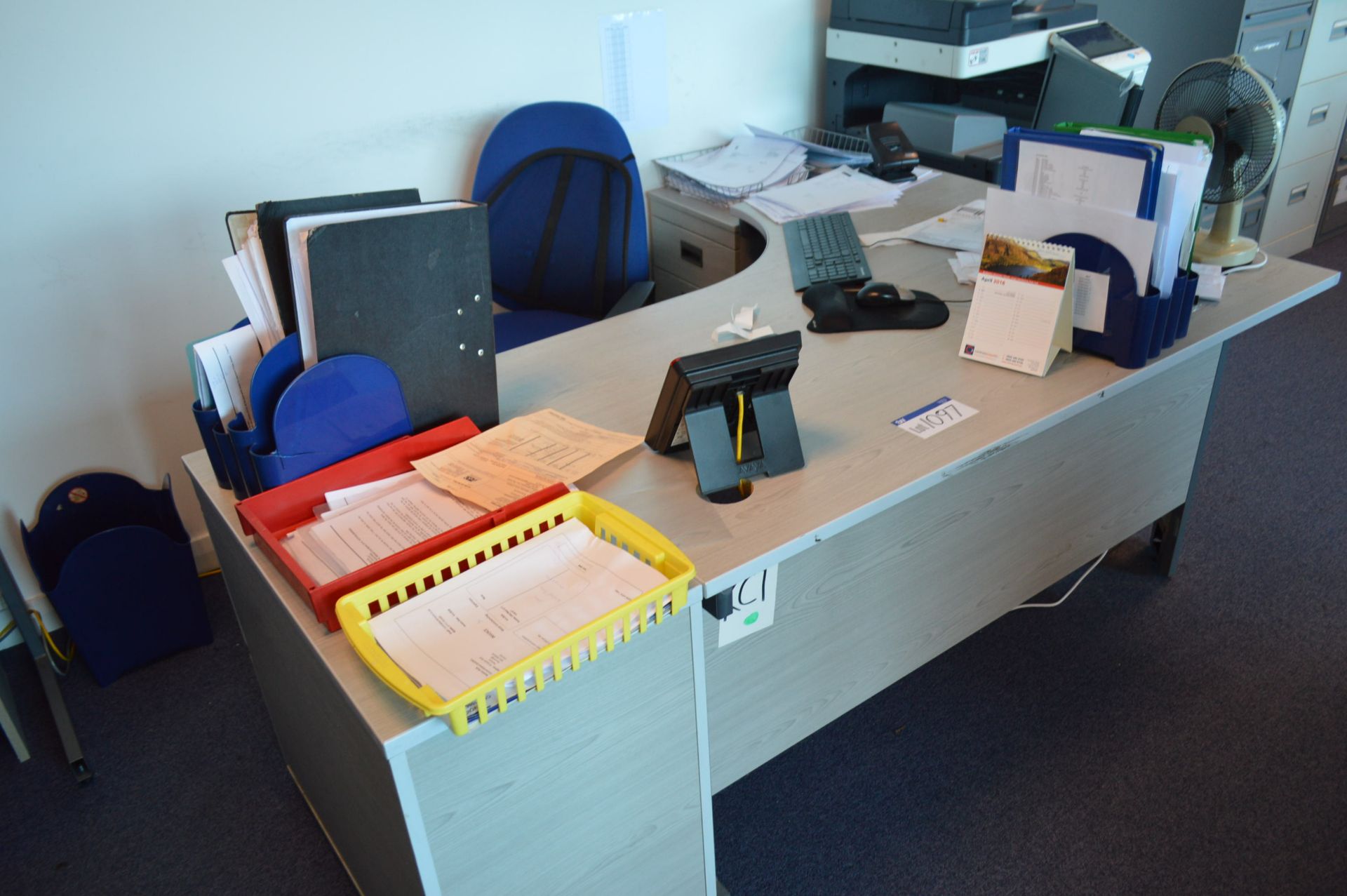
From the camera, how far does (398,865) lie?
46.3 inches

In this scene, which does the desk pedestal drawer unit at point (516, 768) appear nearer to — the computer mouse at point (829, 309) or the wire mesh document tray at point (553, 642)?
the wire mesh document tray at point (553, 642)

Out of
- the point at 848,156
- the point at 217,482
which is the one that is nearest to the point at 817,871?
the point at 217,482

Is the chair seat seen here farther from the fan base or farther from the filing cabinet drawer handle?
the fan base

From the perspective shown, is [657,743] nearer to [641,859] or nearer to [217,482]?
[641,859]

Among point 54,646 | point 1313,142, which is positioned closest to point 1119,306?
point 54,646

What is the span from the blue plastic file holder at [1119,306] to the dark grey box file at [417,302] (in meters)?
0.95

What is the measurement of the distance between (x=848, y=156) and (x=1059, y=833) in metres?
1.75

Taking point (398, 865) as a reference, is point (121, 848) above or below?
below

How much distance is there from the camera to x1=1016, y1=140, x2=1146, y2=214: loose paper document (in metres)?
1.46

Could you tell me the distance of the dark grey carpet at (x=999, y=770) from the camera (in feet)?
5.42

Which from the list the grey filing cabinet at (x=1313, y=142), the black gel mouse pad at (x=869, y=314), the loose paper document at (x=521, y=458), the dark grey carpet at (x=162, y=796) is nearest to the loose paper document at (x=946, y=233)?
the black gel mouse pad at (x=869, y=314)

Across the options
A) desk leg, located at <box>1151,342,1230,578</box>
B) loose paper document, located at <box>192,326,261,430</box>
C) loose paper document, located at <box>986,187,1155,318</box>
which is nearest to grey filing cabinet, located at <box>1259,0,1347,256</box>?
desk leg, located at <box>1151,342,1230,578</box>

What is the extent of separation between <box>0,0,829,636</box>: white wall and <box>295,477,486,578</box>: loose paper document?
4.06 feet

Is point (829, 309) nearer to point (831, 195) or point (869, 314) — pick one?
point (869, 314)
